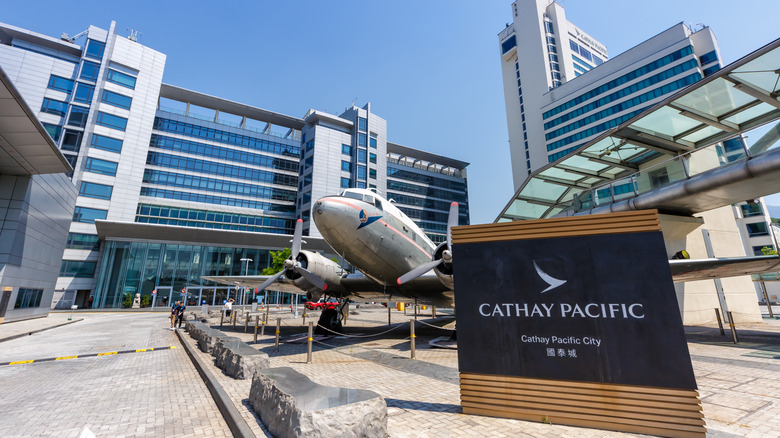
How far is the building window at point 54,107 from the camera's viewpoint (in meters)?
47.5

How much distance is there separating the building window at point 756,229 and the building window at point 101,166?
11195 centimetres

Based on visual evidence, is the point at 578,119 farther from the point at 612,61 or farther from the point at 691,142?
the point at 691,142

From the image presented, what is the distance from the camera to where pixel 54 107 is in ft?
157

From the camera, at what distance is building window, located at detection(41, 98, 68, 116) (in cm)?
4745

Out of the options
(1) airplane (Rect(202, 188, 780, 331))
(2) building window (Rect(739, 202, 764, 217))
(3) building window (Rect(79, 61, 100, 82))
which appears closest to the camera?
(1) airplane (Rect(202, 188, 780, 331))

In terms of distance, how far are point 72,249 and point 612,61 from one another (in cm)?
10295

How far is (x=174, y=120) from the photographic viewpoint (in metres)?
58.4

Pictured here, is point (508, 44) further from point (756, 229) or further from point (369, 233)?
point (369, 233)

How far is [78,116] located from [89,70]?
8511mm

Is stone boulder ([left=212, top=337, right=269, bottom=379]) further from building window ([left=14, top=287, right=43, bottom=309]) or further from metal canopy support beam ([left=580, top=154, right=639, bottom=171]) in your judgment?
building window ([left=14, top=287, right=43, bottom=309])

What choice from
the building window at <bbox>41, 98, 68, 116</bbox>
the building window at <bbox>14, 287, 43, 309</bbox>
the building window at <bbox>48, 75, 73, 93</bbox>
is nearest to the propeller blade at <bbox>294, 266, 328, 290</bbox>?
the building window at <bbox>14, 287, 43, 309</bbox>

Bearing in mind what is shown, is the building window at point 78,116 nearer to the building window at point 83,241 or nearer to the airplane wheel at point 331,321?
the building window at point 83,241

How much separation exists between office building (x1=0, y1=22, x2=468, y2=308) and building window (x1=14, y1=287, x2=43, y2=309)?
67.8 feet

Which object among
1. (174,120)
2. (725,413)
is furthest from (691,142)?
(174,120)
